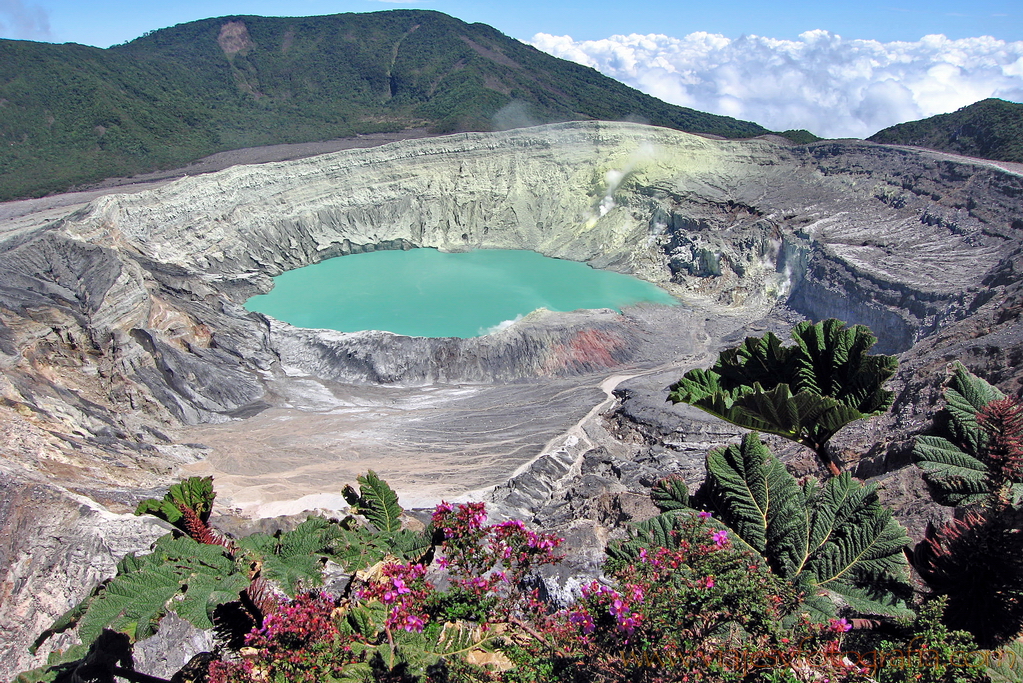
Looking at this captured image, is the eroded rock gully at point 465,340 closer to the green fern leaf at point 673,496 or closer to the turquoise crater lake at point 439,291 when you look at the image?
the turquoise crater lake at point 439,291

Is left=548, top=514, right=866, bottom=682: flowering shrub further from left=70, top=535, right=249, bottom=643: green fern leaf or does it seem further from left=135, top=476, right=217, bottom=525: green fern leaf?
left=135, top=476, right=217, bottom=525: green fern leaf

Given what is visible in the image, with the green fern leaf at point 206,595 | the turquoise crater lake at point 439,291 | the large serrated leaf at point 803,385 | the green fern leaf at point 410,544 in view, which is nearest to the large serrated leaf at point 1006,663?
the large serrated leaf at point 803,385

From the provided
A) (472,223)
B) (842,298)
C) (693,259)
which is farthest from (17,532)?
(472,223)

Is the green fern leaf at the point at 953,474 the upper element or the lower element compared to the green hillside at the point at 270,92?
lower

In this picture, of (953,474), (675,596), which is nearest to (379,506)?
(675,596)

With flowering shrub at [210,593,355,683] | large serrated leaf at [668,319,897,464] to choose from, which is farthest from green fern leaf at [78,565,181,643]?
large serrated leaf at [668,319,897,464]

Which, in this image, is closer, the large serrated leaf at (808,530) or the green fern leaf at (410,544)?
the large serrated leaf at (808,530)

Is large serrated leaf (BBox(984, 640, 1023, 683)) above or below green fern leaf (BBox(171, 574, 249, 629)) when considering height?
above
